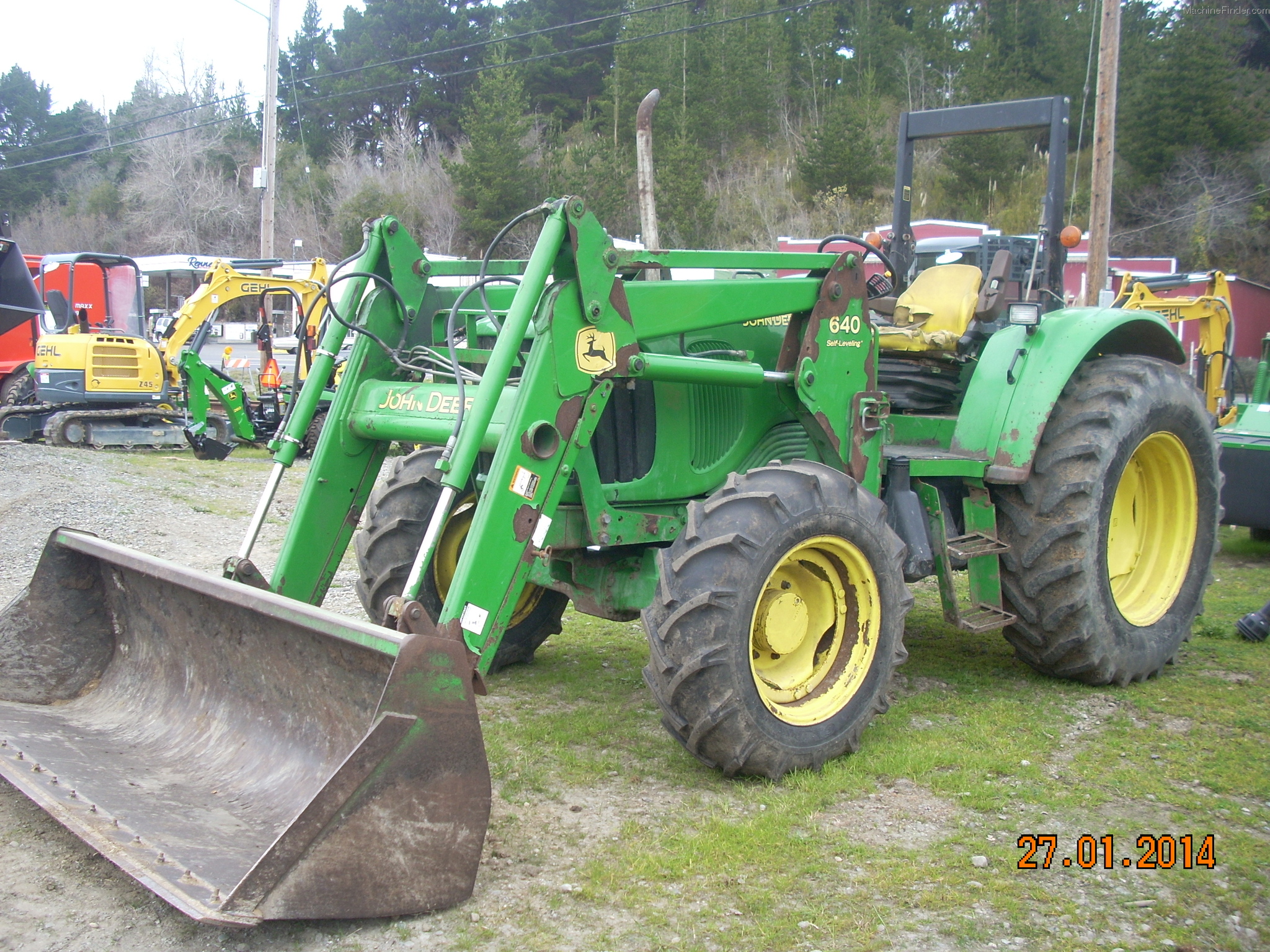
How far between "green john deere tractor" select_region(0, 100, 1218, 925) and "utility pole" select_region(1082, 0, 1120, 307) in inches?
356

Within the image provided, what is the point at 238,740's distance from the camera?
12.9 ft

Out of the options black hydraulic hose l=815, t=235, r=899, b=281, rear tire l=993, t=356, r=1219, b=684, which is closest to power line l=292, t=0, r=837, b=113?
black hydraulic hose l=815, t=235, r=899, b=281

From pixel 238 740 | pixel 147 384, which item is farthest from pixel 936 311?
pixel 147 384

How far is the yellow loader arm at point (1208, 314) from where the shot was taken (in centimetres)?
1217

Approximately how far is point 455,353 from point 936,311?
8.84ft

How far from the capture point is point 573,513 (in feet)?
14.8

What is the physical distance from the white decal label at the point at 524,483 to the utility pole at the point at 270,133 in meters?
18.6

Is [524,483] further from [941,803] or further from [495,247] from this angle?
[941,803]

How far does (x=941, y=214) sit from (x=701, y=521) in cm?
3410

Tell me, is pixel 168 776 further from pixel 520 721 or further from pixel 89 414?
pixel 89 414

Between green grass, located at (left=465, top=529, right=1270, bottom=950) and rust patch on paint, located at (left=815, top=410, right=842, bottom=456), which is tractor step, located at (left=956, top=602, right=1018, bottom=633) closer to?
green grass, located at (left=465, top=529, right=1270, bottom=950)

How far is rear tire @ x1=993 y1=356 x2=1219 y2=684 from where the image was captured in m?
5.11

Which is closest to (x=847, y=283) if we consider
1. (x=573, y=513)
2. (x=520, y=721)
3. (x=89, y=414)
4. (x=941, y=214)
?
(x=573, y=513)

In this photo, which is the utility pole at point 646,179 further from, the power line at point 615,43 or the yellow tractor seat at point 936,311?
the yellow tractor seat at point 936,311
